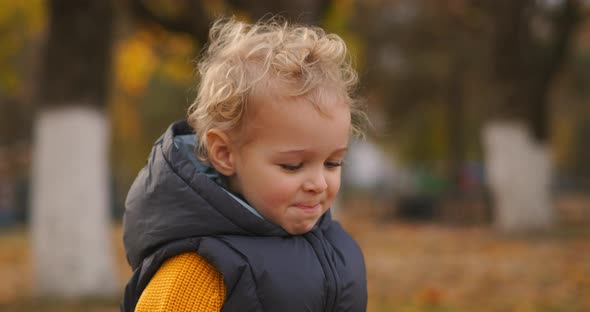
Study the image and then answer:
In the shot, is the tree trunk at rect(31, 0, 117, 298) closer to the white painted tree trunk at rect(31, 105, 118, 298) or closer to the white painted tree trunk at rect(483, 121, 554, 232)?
the white painted tree trunk at rect(31, 105, 118, 298)

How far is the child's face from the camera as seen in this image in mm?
2061

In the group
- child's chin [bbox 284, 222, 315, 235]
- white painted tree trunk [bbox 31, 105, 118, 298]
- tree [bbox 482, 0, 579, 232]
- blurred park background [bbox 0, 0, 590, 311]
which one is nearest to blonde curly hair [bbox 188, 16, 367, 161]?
child's chin [bbox 284, 222, 315, 235]

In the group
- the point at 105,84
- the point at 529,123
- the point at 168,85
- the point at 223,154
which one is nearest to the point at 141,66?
the point at 105,84

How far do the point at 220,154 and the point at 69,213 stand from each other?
5.66 metres

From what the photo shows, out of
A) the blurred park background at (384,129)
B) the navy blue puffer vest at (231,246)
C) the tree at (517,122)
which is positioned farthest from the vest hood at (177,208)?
the tree at (517,122)

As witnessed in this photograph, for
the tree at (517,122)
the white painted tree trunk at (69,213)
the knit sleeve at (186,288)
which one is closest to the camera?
the knit sleeve at (186,288)

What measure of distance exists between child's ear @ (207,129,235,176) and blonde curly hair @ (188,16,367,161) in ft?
0.09

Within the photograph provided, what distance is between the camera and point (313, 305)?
2.05m

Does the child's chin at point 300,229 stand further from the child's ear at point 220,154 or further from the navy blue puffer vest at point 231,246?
the child's ear at point 220,154

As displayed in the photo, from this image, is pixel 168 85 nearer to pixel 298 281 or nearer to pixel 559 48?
pixel 559 48

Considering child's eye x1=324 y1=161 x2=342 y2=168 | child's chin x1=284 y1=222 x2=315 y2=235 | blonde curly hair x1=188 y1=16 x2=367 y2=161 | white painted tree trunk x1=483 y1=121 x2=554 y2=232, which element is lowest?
white painted tree trunk x1=483 y1=121 x2=554 y2=232

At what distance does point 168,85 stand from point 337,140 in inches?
995

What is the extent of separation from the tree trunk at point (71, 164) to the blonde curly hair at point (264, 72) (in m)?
5.49

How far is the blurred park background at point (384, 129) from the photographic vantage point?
7.44 meters
